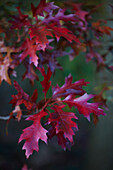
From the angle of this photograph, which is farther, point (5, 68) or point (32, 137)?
point (5, 68)

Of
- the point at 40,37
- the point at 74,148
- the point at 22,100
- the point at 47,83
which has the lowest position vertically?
the point at 74,148

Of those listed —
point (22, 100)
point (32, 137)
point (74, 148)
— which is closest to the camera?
point (32, 137)

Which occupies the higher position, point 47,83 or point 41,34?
point 41,34

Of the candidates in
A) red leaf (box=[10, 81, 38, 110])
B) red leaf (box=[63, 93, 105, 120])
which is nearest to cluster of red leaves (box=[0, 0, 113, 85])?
red leaf (box=[10, 81, 38, 110])

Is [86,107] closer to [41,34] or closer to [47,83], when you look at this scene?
[47,83]

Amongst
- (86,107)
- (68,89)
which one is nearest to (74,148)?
(68,89)

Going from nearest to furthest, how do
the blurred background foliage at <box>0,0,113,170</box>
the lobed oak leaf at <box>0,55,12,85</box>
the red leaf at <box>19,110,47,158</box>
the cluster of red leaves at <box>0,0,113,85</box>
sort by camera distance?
the red leaf at <box>19,110,47,158</box> < the cluster of red leaves at <box>0,0,113,85</box> < the lobed oak leaf at <box>0,55,12,85</box> < the blurred background foliage at <box>0,0,113,170</box>

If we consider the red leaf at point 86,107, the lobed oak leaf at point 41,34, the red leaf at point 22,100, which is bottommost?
the red leaf at point 22,100

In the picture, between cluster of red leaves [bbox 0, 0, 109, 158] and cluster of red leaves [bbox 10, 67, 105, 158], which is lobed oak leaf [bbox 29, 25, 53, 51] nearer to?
Answer: cluster of red leaves [bbox 0, 0, 109, 158]

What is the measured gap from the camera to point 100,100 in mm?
1243

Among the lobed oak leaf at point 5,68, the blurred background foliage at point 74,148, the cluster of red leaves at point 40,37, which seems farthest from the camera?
the blurred background foliage at point 74,148

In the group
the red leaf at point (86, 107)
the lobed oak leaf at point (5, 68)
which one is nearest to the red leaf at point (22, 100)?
the lobed oak leaf at point (5, 68)

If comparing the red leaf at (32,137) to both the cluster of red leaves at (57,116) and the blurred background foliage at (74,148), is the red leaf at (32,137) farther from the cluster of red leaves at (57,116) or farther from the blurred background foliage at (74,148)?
the blurred background foliage at (74,148)

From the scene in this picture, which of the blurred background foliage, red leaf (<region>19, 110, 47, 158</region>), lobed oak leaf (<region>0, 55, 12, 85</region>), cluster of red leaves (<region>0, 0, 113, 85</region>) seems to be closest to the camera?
red leaf (<region>19, 110, 47, 158</region>)
